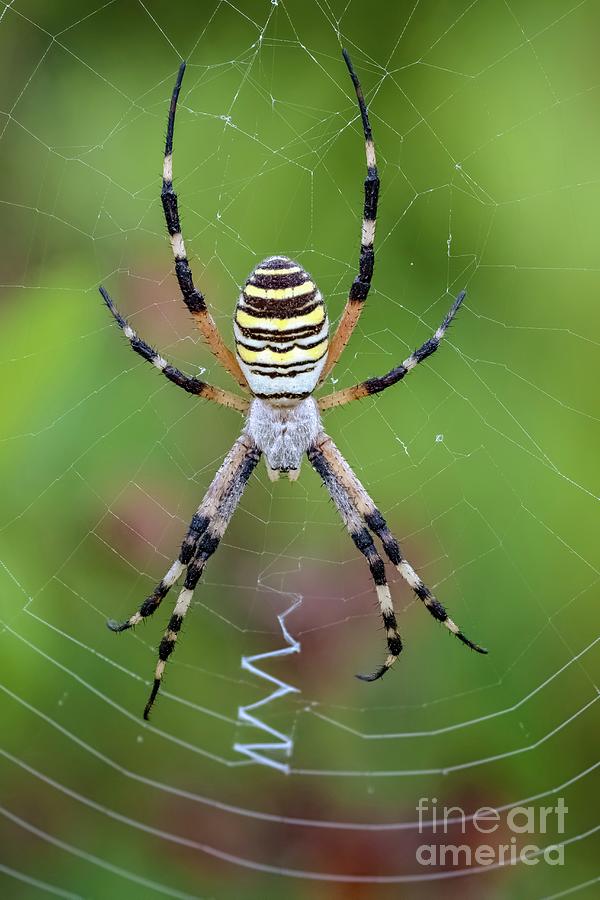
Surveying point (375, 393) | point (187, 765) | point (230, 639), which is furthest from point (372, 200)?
point (187, 765)

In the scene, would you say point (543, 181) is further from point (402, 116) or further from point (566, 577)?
point (566, 577)

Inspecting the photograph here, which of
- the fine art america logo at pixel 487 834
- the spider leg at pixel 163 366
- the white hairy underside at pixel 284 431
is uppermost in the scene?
the white hairy underside at pixel 284 431

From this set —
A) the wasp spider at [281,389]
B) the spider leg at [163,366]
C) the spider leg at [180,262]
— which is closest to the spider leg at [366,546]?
the wasp spider at [281,389]

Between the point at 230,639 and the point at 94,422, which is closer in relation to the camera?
the point at 94,422

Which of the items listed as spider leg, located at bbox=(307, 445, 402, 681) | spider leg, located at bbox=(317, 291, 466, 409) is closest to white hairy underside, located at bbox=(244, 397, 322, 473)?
spider leg, located at bbox=(307, 445, 402, 681)

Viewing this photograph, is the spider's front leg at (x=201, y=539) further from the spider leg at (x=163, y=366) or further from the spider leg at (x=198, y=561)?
the spider leg at (x=163, y=366)

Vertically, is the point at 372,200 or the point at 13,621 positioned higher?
the point at 372,200
